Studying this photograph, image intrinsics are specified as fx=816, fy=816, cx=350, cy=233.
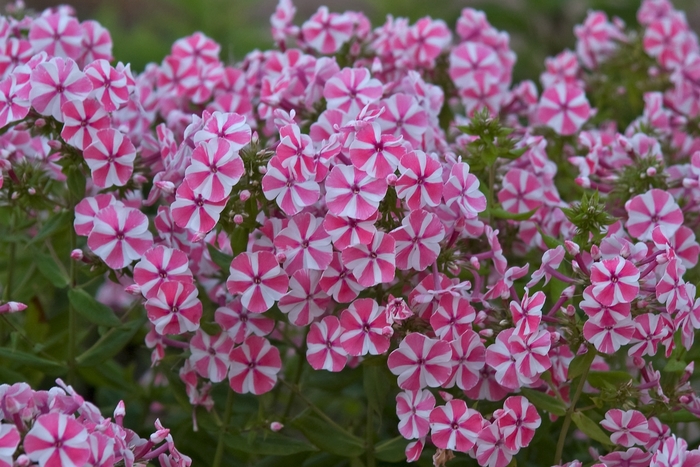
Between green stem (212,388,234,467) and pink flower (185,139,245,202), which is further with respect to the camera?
green stem (212,388,234,467)

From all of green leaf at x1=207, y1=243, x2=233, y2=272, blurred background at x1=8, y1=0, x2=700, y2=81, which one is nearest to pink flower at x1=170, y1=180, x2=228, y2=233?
green leaf at x1=207, y1=243, x2=233, y2=272

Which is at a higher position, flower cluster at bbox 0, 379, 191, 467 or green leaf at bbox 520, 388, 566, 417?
green leaf at bbox 520, 388, 566, 417

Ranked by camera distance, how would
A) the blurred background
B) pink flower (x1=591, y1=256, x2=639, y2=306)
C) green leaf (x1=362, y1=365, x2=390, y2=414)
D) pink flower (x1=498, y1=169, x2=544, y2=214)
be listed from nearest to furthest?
pink flower (x1=591, y1=256, x2=639, y2=306) → green leaf (x1=362, y1=365, x2=390, y2=414) → pink flower (x1=498, y1=169, x2=544, y2=214) → the blurred background

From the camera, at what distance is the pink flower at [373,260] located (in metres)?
1.11

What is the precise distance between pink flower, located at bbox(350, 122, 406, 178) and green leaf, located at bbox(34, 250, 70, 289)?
57 cm

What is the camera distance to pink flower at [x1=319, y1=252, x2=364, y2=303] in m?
1.15

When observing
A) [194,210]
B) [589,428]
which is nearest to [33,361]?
[194,210]

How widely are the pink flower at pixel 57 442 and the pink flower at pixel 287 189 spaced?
0.39 meters

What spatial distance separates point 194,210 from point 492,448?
1.75 feet

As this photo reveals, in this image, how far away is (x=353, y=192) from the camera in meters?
1.11

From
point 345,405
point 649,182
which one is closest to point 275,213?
point 649,182

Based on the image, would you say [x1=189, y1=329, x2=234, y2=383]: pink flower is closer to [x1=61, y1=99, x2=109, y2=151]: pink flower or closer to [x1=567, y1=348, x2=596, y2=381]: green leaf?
[x1=61, y1=99, x2=109, y2=151]: pink flower

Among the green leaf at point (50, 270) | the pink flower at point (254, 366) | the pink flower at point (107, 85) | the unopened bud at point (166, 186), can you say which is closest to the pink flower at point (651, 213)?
the pink flower at point (254, 366)

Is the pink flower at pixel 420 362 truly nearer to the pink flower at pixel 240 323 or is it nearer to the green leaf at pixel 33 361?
the pink flower at pixel 240 323
